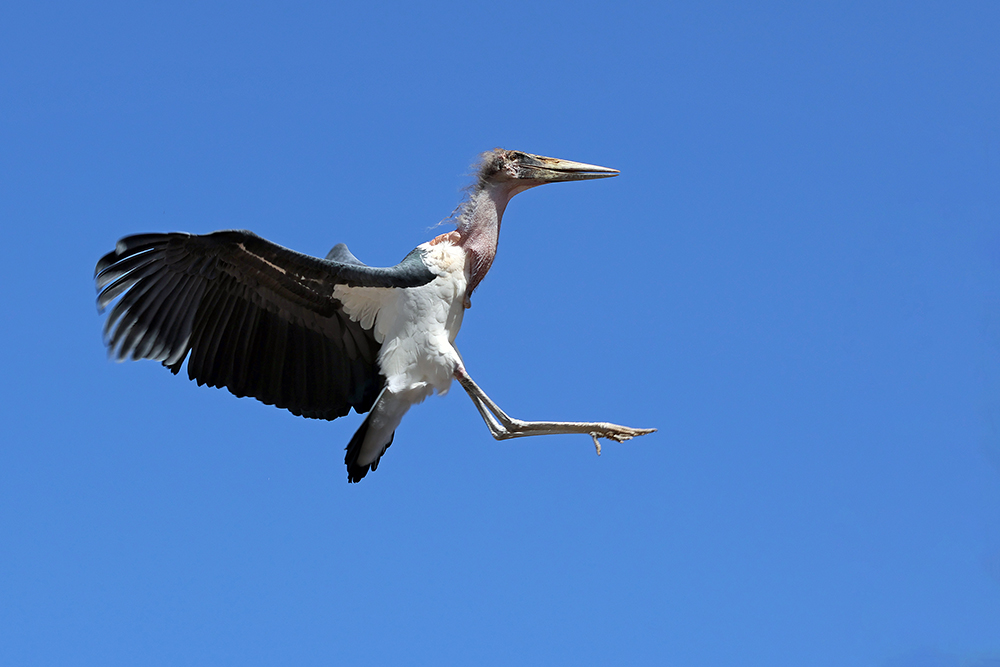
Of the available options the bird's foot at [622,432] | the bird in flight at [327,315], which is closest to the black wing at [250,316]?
the bird in flight at [327,315]

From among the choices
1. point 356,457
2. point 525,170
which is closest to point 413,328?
point 356,457

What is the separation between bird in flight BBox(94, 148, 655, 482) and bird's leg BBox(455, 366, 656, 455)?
0.04ft

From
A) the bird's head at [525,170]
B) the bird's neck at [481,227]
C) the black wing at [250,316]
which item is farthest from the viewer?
the bird's head at [525,170]

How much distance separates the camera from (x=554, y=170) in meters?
11.0

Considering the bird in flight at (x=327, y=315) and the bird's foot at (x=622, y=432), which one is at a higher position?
the bird in flight at (x=327, y=315)

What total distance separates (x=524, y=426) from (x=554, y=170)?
2.36m

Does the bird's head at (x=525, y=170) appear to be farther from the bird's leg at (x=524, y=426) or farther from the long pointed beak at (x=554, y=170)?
the bird's leg at (x=524, y=426)

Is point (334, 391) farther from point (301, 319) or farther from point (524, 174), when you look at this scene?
point (524, 174)

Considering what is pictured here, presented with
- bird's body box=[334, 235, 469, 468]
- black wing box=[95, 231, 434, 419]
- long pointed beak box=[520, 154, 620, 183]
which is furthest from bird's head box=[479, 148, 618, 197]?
black wing box=[95, 231, 434, 419]

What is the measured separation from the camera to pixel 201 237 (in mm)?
10055

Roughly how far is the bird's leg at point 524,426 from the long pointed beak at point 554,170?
1948 mm

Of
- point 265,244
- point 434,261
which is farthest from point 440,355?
point 265,244

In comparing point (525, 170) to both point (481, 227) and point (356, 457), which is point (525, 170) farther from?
point (356, 457)

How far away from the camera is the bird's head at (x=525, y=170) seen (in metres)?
10.9
